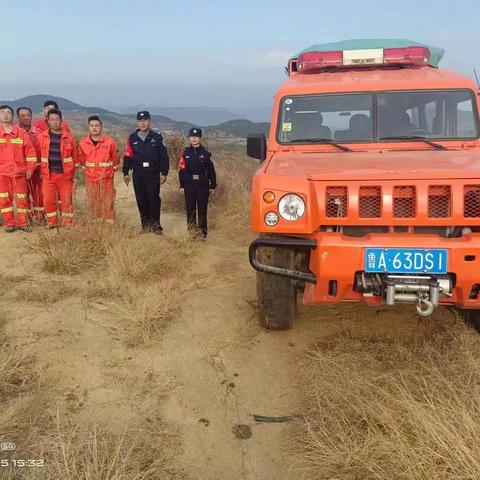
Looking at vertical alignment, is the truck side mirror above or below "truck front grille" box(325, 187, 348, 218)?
above

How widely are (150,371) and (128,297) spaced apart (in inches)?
44.6

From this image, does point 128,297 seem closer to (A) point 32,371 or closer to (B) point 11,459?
(A) point 32,371

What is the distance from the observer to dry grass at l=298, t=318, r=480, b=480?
1943 mm

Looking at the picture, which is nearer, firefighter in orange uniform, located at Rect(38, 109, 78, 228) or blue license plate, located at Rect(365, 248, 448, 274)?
blue license plate, located at Rect(365, 248, 448, 274)

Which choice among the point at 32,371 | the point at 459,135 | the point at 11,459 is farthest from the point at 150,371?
the point at 459,135

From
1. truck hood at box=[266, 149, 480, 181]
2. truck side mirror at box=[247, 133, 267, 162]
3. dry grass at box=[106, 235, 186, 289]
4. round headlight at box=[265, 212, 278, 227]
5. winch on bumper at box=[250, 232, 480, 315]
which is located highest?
truck side mirror at box=[247, 133, 267, 162]

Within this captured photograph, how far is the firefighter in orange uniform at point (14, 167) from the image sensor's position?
5938mm

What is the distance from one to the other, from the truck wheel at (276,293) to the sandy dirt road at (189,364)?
17 centimetres

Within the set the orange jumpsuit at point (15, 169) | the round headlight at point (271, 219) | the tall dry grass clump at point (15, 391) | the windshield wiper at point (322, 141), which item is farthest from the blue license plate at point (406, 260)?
the orange jumpsuit at point (15, 169)

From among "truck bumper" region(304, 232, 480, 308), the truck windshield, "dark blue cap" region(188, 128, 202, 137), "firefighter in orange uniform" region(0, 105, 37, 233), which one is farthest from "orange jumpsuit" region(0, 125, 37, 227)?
"truck bumper" region(304, 232, 480, 308)

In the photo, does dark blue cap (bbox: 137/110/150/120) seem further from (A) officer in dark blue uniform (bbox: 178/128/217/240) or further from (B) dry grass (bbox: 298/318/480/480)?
(B) dry grass (bbox: 298/318/480/480)

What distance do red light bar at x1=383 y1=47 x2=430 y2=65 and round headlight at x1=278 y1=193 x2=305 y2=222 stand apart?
2.29 m

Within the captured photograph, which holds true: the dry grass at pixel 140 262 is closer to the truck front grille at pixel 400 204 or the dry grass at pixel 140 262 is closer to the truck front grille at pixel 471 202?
the truck front grille at pixel 400 204

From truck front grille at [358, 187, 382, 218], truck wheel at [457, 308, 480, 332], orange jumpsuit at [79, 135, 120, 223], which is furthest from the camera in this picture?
orange jumpsuit at [79, 135, 120, 223]
